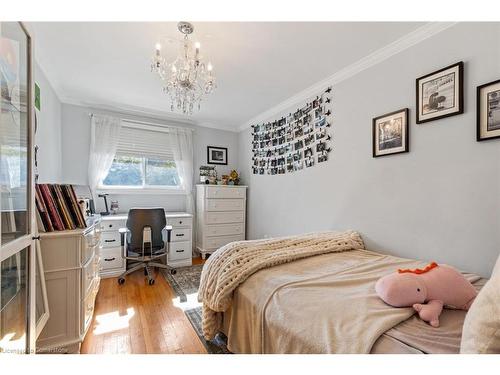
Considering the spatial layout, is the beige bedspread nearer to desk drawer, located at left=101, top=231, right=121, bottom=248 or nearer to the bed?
the bed

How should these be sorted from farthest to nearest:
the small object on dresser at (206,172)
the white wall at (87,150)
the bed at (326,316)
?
the small object on dresser at (206,172)
the white wall at (87,150)
the bed at (326,316)

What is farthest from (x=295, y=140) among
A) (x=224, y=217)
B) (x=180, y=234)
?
(x=180, y=234)

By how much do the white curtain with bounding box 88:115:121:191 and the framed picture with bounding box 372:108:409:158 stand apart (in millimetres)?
3342

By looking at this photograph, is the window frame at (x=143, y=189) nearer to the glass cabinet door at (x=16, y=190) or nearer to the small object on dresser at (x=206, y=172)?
the small object on dresser at (x=206, y=172)

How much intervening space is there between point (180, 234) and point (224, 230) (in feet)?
2.36

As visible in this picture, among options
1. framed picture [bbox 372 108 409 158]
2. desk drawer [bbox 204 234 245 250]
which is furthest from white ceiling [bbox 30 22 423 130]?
desk drawer [bbox 204 234 245 250]

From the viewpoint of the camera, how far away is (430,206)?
5.44 feet

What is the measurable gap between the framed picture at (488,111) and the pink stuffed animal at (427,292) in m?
0.95

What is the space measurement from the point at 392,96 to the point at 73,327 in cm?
299

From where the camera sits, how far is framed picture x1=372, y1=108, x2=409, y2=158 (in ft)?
5.91

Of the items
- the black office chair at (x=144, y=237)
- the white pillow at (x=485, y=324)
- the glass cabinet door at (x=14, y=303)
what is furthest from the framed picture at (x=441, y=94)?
the black office chair at (x=144, y=237)

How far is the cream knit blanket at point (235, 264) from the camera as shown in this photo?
1.39m
